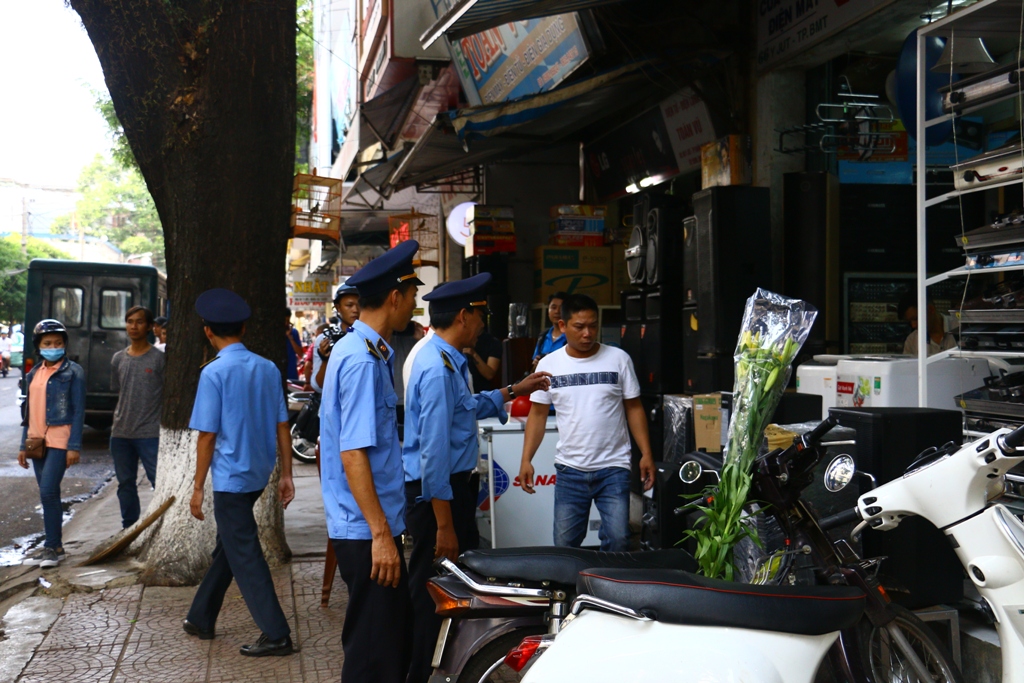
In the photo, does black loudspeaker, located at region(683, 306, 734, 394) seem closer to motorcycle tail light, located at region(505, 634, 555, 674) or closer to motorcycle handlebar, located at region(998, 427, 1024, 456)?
motorcycle tail light, located at region(505, 634, 555, 674)

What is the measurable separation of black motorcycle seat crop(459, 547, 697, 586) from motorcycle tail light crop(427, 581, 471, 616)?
0.14 m

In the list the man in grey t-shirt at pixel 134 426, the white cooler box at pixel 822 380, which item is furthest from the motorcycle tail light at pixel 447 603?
the man in grey t-shirt at pixel 134 426

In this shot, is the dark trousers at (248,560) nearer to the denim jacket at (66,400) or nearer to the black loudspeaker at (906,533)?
the denim jacket at (66,400)

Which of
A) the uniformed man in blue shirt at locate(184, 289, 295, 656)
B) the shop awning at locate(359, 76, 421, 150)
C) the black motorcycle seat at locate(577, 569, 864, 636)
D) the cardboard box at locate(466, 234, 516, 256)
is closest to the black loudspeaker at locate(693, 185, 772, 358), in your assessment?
the uniformed man in blue shirt at locate(184, 289, 295, 656)

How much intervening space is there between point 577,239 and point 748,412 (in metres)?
8.75

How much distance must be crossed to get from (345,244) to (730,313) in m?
17.3

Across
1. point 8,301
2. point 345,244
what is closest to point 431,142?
point 345,244

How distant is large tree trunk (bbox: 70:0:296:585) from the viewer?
6.87 m

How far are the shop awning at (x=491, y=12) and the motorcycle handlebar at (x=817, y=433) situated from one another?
423 centimetres

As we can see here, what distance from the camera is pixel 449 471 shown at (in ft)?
15.3

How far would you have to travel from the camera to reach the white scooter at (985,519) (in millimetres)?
2945

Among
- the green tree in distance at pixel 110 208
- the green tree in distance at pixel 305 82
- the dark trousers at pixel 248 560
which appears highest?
the green tree in distance at pixel 110 208

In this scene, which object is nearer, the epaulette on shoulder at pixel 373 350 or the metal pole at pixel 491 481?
the epaulette on shoulder at pixel 373 350

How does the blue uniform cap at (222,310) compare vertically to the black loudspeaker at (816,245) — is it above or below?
below
